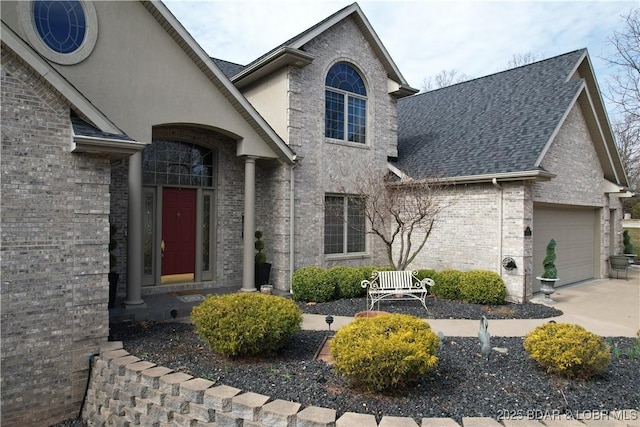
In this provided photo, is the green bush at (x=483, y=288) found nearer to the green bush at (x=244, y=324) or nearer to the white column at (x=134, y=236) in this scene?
the green bush at (x=244, y=324)

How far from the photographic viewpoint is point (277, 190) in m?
10.5

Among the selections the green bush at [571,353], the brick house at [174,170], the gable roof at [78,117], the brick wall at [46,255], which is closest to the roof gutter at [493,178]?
the brick house at [174,170]

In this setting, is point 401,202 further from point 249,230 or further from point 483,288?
point 249,230

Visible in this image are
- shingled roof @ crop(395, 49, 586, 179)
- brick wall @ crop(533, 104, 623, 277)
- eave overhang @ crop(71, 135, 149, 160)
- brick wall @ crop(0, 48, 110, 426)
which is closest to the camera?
brick wall @ crop(0, 48, 110, 426)

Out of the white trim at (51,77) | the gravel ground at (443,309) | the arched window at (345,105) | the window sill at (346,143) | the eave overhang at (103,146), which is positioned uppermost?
the arched window at (345,105)

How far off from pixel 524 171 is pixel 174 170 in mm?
8724

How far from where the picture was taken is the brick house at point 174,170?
206 inches

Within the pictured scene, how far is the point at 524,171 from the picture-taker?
367 inches

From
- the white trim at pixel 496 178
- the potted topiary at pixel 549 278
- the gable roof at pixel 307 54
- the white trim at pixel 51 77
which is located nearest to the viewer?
the white trim at pixel 51 77

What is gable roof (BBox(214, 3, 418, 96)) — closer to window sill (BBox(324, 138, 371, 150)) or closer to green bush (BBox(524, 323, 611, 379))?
window sill (BBox(324, 138, 371, 150))

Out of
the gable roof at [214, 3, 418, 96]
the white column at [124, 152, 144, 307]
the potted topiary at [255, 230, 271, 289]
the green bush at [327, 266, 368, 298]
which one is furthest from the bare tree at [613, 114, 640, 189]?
the white column at [124, 152, 144, 307]

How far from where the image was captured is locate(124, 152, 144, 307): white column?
7637 millimetres

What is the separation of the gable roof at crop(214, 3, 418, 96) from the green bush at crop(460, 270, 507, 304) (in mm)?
6463

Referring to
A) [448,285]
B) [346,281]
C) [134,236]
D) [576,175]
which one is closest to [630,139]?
[576,175]
